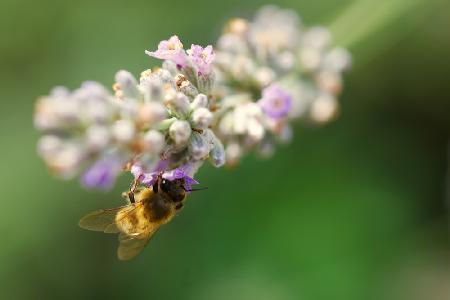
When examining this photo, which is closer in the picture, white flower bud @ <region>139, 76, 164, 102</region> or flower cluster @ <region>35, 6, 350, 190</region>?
flower cluster @ <region>35, 6, 350, 190</region>

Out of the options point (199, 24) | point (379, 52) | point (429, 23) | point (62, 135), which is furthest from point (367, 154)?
point (62, 135)

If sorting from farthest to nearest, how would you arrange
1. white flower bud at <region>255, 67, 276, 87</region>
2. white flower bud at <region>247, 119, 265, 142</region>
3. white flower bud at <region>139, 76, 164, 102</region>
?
white flower bud at <region>255, 67, 276, 87</region>
white flower bud at <region>247, 119, 265, 142</region>
white flower bud at <region>139, 76, 164, 102</region>

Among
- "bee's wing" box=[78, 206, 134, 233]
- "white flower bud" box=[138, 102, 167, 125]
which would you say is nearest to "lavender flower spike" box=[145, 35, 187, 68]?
"white flower bud" box=[138, 102, 167, 125]

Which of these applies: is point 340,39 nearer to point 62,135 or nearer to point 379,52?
point 379,52

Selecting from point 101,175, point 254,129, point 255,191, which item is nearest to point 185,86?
point 254,129

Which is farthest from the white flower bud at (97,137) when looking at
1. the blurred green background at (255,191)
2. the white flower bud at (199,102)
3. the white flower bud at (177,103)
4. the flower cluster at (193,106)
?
the blurred green background at (255,191)

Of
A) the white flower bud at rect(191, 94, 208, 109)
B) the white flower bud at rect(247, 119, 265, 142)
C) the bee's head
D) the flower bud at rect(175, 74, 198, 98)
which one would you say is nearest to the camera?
the white flower bud at rect(191, 94, 208, 109)

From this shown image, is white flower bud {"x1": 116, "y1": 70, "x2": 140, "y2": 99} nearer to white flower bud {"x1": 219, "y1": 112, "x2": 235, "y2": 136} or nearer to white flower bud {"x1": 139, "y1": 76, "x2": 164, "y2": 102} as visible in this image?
white flower bud {"x1": 139, "y1": 76, "x2": 164, "y2": 102}
